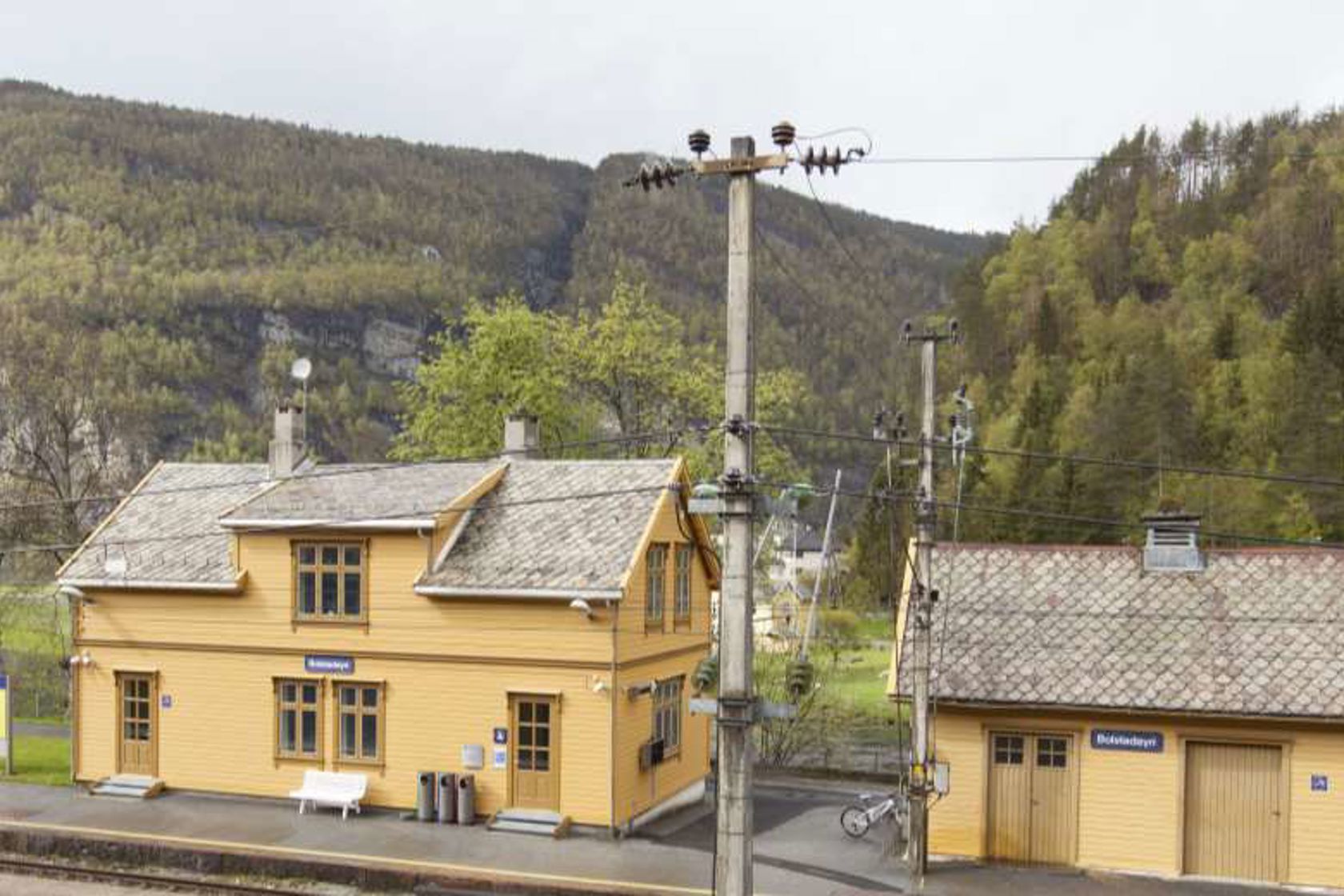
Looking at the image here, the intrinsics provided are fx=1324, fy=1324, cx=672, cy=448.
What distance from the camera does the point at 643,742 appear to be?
24.9m

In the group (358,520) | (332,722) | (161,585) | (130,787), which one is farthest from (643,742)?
(130,787)

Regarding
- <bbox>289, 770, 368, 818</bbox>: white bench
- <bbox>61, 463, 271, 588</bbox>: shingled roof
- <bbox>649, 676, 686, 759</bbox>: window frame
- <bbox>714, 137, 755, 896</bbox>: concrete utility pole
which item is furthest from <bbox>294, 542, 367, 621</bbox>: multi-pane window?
<bbox>714, 137, 755, 896</bbox>: concrete utility pole

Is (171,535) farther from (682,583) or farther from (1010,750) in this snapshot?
(1010,750)

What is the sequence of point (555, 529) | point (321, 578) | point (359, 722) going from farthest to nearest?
point (321, 578), point (555, 529), point (359, 722)

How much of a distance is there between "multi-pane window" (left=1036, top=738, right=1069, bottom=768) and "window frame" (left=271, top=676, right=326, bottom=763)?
13.4 m

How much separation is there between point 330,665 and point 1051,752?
13472 millimetres

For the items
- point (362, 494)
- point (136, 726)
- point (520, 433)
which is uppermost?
point (520, 433)

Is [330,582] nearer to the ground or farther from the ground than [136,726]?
farther from the ground

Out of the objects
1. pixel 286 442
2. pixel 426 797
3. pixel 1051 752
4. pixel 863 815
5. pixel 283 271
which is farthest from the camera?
pixel 283 271

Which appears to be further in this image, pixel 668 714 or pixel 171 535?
pixel 171 535

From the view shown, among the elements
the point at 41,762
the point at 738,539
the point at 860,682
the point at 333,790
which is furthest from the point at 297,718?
the point at 860,682

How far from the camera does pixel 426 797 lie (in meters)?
24.5

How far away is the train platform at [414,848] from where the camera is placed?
68.1 ft

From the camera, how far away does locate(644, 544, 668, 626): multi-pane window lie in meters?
25.4
